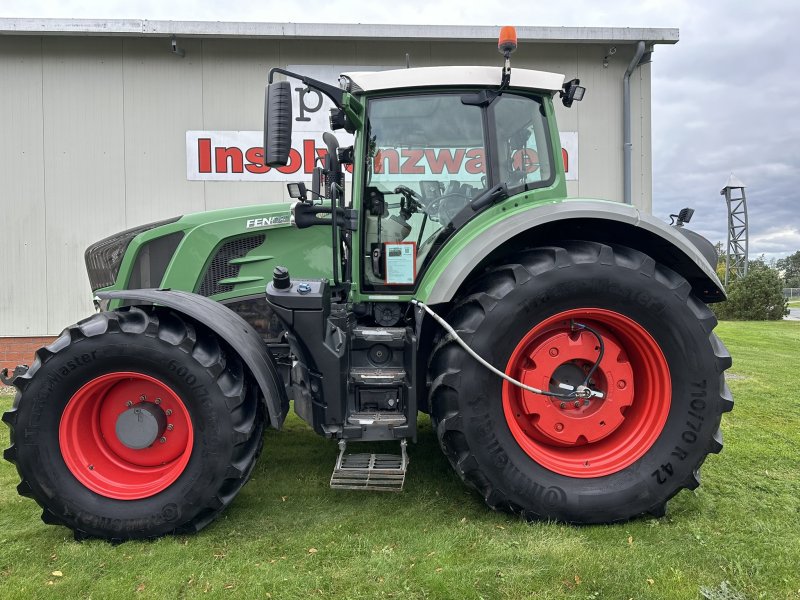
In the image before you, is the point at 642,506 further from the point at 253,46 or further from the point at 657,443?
the point at 253,46

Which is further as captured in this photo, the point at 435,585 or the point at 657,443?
the point at 657,443

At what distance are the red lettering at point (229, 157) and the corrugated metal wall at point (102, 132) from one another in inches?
7.9

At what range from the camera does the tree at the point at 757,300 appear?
54.9 feet

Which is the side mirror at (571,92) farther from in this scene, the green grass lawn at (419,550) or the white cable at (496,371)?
the green grass lawn at (419,550)

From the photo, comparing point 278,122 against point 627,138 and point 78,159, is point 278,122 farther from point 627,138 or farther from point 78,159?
point 627,138

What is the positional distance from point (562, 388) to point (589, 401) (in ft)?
0.58

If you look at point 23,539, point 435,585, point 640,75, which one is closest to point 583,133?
point 640,75

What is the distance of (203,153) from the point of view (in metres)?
6.18

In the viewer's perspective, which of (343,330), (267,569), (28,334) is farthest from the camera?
(28,334)

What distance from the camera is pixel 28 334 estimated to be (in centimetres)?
611

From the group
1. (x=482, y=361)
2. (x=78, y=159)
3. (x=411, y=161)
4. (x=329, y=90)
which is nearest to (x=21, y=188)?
(x=78, y=159)

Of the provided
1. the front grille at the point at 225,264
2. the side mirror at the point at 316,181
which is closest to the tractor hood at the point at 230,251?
the front grille at the point at 225,264

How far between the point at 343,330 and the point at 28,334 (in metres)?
5.34

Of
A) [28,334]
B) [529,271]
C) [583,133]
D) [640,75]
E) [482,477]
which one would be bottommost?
[482,477]
